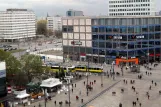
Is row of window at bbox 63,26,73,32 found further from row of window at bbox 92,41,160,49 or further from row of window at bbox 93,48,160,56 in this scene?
row of window at bbox 93,48,160,56

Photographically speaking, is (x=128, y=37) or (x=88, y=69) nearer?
(x=88, y=69)

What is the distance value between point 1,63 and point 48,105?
11258 mm

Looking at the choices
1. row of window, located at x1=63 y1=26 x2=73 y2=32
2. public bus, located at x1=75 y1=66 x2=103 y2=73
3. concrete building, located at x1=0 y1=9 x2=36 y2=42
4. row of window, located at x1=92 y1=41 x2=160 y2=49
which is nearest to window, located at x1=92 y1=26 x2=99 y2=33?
row of window, located at x1=92 y1=41 x2=160 y2=49

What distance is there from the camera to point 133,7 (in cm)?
14338

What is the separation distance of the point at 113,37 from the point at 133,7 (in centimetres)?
5620

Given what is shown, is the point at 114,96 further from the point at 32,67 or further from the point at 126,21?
the point at 126,21

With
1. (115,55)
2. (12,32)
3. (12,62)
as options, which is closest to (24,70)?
(12,62)

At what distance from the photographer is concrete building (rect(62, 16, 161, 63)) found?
A: 91062mm

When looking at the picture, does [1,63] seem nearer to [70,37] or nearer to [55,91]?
[55,91]

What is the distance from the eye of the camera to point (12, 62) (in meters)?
65.9

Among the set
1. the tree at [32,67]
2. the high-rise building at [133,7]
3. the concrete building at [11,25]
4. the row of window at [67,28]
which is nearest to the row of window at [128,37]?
the row of window at [67,28]

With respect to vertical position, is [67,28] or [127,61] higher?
[67,28]

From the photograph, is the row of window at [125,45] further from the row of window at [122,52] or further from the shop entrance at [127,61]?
the shop entrance at [127,61]

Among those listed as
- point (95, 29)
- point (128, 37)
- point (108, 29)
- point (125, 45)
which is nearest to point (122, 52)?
point (125, 45)
